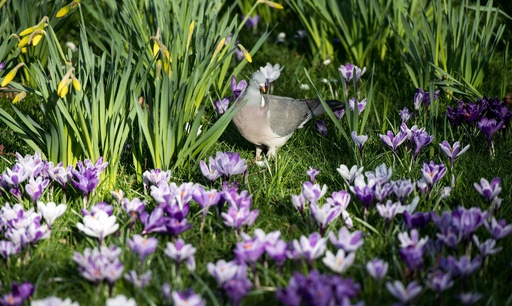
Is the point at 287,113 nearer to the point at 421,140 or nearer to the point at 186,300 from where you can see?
the point at 421,140

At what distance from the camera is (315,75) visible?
436cm

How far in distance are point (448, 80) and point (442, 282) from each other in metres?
1.92

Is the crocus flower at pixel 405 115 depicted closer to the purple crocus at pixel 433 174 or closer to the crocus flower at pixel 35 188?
the purple crocus at pixel 433 174

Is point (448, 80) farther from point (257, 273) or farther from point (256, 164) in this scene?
point (257, 273)

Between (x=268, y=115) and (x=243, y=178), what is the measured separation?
31 cm

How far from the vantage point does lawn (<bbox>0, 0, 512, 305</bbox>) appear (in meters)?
2.19

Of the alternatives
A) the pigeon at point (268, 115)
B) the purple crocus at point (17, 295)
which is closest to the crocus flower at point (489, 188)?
the pigeon at point (268, 115)

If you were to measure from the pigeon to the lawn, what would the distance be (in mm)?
121

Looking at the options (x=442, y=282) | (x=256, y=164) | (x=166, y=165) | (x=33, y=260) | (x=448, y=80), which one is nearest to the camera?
(x=442, y=282)

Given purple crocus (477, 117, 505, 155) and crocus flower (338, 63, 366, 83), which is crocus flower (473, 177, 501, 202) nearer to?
purple crocus (477, 117, 505, 155)

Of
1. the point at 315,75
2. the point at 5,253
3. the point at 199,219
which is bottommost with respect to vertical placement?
the point at 315,75

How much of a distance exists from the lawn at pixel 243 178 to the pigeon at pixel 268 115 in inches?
4.8

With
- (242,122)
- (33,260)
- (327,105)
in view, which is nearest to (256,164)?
(242,122)

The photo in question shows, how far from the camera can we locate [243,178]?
3.08 m
